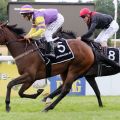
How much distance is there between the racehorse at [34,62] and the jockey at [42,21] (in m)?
0.23

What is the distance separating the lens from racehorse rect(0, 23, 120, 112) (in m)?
9.97

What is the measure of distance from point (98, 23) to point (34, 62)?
178cm

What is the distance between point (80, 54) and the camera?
1054cm

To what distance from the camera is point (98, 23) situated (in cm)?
1109

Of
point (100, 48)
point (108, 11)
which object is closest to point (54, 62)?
point (100, 48)

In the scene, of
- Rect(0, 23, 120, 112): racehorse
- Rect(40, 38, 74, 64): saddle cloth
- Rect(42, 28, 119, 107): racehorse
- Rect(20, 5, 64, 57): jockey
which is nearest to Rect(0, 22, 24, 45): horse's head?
Rect(0, 23, 120, 112): racehorse

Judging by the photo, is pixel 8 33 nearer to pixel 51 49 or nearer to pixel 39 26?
pixel 39 26

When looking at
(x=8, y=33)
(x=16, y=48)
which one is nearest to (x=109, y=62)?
(x=16, y=48)

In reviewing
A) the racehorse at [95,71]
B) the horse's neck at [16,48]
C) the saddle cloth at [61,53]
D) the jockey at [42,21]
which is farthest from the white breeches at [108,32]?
the horse's neck at [16,48]

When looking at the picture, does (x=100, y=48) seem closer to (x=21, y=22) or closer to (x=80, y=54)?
(x=80, y=54)

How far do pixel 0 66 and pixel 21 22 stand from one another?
8566 millimetres

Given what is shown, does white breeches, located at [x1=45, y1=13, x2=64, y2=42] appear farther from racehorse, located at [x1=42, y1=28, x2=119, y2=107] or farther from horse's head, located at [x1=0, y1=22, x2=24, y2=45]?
horse's head, located at [x1=0, y1=22, x2=24, y2=45]

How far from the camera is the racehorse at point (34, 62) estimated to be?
9.97 m

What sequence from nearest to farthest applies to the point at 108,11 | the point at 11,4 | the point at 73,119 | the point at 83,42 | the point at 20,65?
the point at 73,119, the point at 20,65, the point at 83,42, the point at 11,4, the point at 108,11
